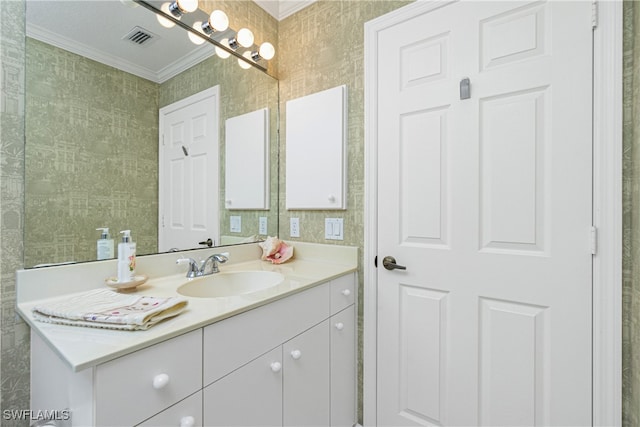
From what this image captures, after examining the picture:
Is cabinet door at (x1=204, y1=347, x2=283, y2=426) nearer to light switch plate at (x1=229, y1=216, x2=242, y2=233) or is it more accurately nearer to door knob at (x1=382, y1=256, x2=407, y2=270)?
door knob at (x1=382, y1=256, x2=407, y2=270)

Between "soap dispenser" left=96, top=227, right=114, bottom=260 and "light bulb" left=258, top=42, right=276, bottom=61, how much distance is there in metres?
1.24

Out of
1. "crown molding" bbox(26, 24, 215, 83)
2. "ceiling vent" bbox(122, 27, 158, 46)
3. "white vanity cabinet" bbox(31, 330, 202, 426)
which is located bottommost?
"white vanity cabinet" bbox(31, 330, 202, 426)

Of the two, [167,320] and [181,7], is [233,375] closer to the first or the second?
[167,320]

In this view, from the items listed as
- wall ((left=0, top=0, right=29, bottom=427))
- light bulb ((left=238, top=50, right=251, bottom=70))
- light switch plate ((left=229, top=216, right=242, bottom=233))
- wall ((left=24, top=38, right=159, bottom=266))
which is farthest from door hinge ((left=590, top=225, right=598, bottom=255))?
wall ((left=0, top=0, right=29, bottom=427))

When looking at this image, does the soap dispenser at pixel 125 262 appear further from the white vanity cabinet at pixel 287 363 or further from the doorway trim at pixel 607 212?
the doorway trim at pixel 607 212

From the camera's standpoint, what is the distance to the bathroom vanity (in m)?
0.61

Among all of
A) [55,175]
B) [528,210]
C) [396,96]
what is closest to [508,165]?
[528,210]

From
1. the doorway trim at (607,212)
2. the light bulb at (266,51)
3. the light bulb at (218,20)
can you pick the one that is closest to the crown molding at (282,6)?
the light bulb at (266,51)

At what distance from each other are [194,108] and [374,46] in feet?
3.10

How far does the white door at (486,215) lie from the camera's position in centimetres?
101

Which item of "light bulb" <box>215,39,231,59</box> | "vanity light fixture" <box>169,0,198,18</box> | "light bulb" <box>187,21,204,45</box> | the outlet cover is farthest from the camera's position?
the outlet cover

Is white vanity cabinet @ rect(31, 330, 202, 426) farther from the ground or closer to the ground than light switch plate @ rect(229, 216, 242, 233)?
closer to the ground

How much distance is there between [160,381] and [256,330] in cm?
32

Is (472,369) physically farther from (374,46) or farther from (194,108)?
(194,108)
